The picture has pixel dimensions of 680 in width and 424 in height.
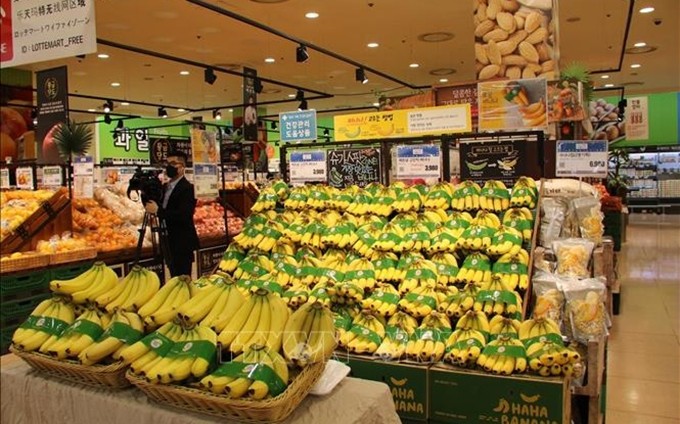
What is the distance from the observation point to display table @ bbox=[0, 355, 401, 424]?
1.81m

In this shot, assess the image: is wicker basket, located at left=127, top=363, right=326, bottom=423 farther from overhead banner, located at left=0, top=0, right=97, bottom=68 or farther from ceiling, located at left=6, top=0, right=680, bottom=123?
ceiling, located at left=6, top=0, right=680, bottom=123

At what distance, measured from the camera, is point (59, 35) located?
2.85m

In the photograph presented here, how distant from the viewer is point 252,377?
1.70 meters

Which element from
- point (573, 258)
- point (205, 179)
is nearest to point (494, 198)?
point (573, 258)

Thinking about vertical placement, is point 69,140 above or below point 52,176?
above

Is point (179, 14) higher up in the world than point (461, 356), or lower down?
higher up

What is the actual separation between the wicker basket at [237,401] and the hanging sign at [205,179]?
15.2ft

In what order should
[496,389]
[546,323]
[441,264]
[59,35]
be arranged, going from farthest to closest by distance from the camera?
[441,264]
[59,35]
[546,323]
[496,389]

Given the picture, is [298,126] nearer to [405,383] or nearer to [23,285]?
[23,285]

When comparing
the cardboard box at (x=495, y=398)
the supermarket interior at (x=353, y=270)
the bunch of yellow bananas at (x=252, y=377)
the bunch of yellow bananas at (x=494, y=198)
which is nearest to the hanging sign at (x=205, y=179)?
the supermarket interior at (x=353, y=270)

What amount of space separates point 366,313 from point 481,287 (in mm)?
614

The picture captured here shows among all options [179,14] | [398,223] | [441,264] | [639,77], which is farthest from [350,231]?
[639,77]

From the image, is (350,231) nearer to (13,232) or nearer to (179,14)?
(13,232)

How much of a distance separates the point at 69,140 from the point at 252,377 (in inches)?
199
